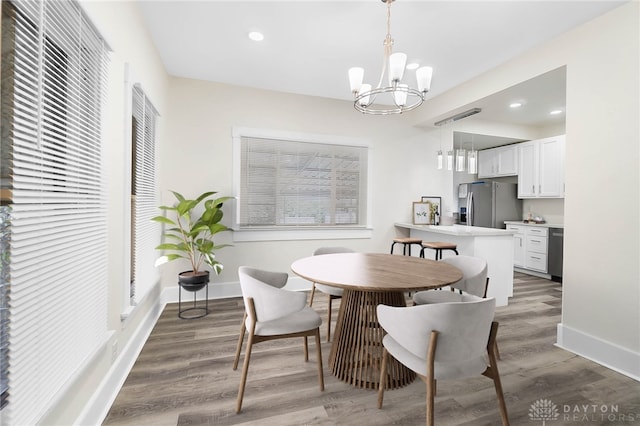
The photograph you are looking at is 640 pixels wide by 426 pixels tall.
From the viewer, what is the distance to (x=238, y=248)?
153 inches

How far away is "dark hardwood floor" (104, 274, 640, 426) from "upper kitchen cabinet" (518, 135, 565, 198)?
3439 millimetres

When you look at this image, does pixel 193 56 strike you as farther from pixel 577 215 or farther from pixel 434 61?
pixel 577 215

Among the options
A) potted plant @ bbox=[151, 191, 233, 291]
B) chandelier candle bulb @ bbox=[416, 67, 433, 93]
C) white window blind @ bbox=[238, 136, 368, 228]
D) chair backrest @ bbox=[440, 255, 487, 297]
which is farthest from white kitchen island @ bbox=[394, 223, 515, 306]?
potted plant @ bbox=[151, 191, 233, 291]

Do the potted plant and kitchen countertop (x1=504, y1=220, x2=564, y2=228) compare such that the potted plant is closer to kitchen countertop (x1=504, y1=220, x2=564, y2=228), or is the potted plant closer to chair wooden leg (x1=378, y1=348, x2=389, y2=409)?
chair wooden leg (x1=378, y1=348, x2=389, y2=409)

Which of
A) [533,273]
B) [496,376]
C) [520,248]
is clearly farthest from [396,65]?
[533,273]

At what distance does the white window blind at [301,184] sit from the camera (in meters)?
3.90

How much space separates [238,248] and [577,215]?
3519mm

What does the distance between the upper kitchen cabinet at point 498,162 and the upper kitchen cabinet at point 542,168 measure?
15 centimetres

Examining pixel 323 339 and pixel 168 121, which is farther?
pixel 168 121

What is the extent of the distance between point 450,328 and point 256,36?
2761mm

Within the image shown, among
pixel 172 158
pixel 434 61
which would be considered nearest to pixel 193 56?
pixel 172 158

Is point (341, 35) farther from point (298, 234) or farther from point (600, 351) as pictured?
point (600, 351)

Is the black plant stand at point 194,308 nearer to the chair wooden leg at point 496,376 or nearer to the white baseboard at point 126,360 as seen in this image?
the white baseboard at point 126,360

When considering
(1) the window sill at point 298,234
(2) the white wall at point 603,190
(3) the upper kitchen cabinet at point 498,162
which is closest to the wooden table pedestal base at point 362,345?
(2) the white wall at point 603,190
